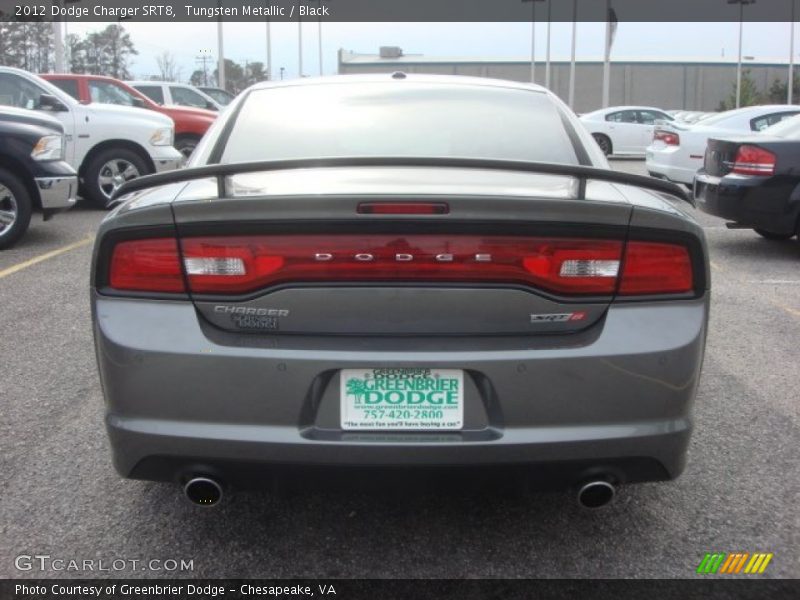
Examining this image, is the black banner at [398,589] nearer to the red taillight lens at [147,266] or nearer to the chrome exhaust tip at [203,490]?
the chrome exhaust tip at [203,490]

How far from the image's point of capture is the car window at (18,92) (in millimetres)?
10242

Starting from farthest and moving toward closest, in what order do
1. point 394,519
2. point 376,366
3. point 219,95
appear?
point 219,95
point 394,519
point 376,366

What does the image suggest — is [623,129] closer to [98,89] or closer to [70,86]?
[98,89]

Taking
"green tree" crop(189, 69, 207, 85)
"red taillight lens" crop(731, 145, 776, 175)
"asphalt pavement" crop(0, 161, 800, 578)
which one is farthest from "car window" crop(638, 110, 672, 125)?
"green tree" crop(189, 69, 207, 85)

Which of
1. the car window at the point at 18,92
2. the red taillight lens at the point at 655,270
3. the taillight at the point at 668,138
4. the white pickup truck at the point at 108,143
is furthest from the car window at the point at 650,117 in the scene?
the red taillight lens at the point at 655,270

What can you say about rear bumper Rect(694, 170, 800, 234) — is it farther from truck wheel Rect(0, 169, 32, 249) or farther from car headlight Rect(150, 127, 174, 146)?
car headlight Rect(150, 127, 174, 146)

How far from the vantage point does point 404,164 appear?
8.65 ft

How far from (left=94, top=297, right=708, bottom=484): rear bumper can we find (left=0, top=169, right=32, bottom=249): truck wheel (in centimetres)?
623

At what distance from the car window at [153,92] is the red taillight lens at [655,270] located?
612 inches

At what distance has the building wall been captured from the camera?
74.8m

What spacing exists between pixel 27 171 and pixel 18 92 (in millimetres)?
2703

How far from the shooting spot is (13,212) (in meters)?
8.13

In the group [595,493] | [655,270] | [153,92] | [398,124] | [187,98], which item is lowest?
[595,493]

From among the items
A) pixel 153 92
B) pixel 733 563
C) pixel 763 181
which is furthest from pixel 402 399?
pixel 153 92
